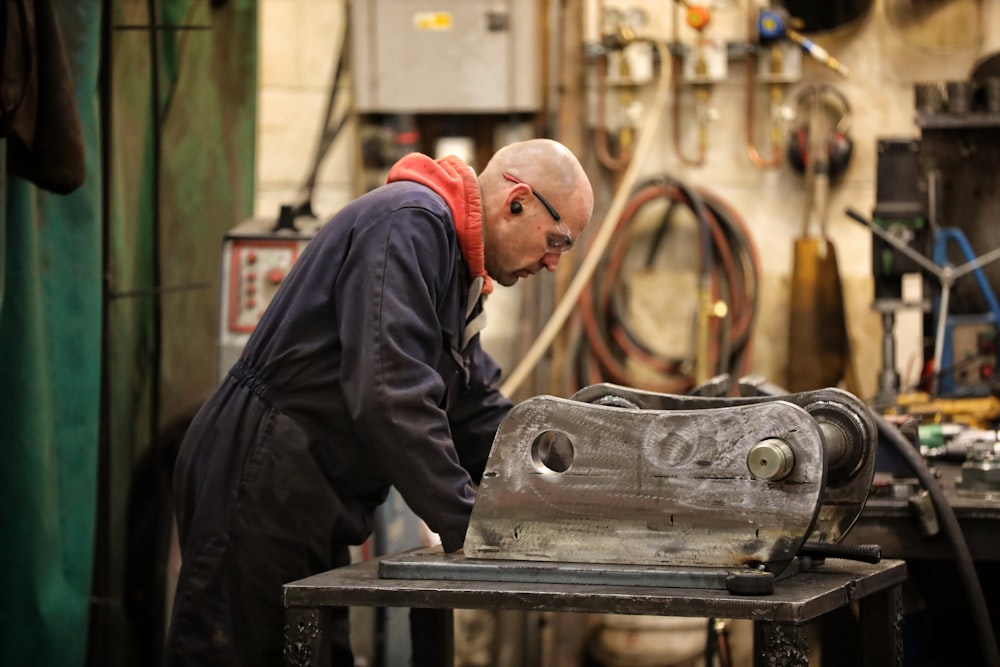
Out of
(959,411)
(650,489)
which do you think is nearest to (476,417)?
(650,489)

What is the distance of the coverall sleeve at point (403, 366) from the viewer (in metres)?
2.09

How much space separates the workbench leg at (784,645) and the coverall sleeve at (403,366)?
1.72ft

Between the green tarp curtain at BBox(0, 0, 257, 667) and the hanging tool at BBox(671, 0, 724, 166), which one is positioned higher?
the hanging tool at BBox(671, 0, 724, 166)

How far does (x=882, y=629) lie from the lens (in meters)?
2.15

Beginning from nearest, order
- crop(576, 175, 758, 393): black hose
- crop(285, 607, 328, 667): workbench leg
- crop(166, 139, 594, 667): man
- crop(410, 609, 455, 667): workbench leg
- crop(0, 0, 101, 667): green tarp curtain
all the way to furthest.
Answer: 1. crop(285, 607, 328, 667): workbench leg
2. crop(166, 139, 594, 667): man
3. crop(410, 609, 455, 667): workbench leg
4. crop(0, 0, 101, 667): green tarp curtain
5. crop(576, 175, 758, 393): black hose

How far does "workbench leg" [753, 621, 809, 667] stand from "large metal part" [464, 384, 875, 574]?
13cm

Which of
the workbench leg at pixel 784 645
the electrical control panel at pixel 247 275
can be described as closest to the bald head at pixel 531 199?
the workbench leg at pixel 784 645

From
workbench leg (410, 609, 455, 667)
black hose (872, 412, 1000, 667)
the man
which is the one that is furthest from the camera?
workbench leg (410, 609, 455, 667)

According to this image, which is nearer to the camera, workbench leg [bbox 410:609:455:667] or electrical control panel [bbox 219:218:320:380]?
workbench leg [bbox 410:609:455:667]

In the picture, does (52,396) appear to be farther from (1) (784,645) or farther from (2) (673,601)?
(1) (784,645)

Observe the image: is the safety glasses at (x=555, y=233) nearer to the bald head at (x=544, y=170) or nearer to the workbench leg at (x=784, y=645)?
the bald head at (x=544, y=170)

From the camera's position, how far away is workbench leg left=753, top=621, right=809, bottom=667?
5.81ft

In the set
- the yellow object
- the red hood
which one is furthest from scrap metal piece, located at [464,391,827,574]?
the yellow object

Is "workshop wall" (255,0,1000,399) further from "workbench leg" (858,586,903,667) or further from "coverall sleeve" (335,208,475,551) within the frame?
"coverall sleeve" (335,208,475,551)
